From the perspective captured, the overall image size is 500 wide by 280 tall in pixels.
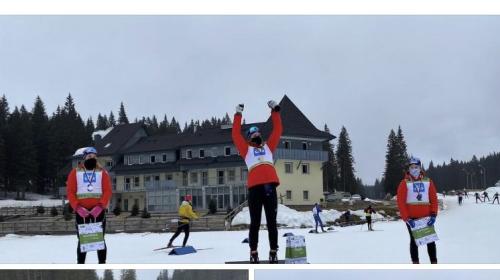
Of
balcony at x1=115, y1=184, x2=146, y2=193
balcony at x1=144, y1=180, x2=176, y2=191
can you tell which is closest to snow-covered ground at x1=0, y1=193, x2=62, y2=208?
balcony at x1=115, y1=184, x2=146, y2=193

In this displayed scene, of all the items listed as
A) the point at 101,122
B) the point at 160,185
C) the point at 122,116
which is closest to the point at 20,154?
the point at 160,185

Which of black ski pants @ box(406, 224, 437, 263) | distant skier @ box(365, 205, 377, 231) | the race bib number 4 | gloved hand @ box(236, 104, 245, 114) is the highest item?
gloved hand @ box(236, 104, 245, 114)

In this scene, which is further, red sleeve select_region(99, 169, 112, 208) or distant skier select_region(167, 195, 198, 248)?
distant skier select_region(167, 195, 198, 248)

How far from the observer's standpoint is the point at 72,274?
630cm

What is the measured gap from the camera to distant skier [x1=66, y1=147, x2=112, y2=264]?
23.5 ft

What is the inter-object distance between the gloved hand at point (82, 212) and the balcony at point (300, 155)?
36.4 meters

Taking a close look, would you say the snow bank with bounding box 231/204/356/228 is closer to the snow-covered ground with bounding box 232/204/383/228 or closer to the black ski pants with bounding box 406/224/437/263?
the snow-covered ground with bounding box 232/204/383/228

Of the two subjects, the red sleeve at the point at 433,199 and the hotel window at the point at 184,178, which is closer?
the red sleeve at the point at 433,199

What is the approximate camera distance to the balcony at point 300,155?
4414cm

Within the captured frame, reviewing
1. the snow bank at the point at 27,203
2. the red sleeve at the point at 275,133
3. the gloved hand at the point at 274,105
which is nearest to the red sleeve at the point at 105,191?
the red sleeve at the point at 275,133

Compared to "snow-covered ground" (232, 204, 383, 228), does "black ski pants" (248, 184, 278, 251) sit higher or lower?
higher

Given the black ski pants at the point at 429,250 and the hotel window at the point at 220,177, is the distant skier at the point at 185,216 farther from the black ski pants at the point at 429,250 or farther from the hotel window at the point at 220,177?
the hotel window at the point at 220,177

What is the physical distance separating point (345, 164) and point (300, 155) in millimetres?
29047

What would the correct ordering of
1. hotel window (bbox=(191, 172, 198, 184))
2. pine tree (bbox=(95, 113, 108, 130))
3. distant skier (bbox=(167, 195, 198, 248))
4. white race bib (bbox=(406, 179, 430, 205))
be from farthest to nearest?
1. pine tree (bbox=(95, 113, 108, 130))
2. hotel window (bbox=(191, 172, 198, 184))
3. distant skier (bbox=(167, 195, 198, 248))
4. white race bib (bbox=(406, 179, 430, 205))
